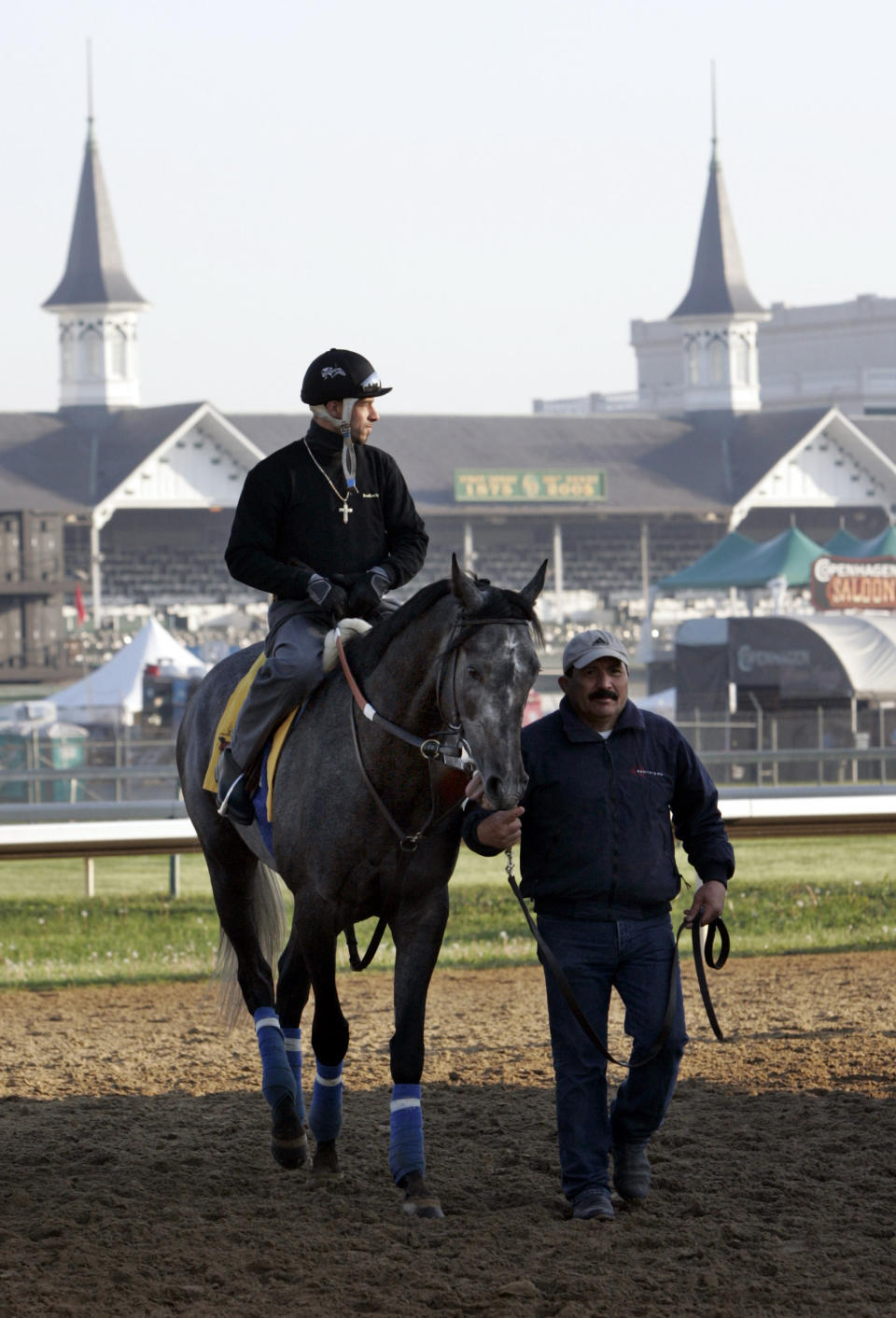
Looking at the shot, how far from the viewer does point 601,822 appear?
18.5ft

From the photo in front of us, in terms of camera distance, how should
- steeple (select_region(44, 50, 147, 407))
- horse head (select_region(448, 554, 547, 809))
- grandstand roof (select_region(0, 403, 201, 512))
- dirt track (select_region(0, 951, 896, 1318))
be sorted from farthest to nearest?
steeple (select_region(44, 50, 147, 407)) → grandstand roof (select_region(0, 403, 201, 512)) → horse head (select_region(448, 554, 547, 809)) → dirt track (select_region(0, 951, 896, 1318))

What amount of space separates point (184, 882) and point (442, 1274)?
13591mm

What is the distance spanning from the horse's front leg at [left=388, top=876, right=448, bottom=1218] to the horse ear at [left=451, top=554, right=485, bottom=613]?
0.97m

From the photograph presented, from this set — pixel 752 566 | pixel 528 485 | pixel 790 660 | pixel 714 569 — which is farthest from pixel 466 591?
pixel 528 485

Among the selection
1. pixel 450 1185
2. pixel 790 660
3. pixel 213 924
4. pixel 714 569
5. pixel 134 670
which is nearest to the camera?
pixel 450 1185

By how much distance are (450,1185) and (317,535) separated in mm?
2229

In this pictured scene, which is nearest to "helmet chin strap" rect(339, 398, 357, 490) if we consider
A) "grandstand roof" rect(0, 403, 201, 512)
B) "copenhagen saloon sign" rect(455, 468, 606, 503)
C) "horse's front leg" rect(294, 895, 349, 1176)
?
"horse's front leg" rect(294, 895, 349, 1176)

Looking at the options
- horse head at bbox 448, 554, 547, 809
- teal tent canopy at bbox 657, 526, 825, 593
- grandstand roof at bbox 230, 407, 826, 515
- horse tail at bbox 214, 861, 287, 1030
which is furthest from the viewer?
grandstand roof at bbox 230, 407, 826, 515

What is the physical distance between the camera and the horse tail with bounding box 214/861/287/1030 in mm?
7309

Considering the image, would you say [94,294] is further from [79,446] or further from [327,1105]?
[327,1105]

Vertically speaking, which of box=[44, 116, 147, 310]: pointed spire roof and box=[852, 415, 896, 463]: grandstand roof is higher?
box=[44, 116, 147, 310]: pointed spire roof

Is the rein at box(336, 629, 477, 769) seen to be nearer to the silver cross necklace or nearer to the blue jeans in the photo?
Answer: the silver cross necklace

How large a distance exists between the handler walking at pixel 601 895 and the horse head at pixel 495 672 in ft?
1.10

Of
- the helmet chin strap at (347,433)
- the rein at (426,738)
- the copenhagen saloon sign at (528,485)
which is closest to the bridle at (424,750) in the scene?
the rein at (426,738)
